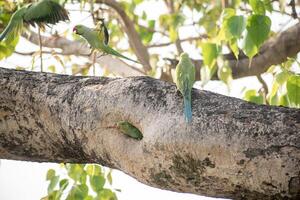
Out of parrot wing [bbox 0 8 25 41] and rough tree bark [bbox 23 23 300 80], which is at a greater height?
rough tree bark [bbox 23 23 300 80]

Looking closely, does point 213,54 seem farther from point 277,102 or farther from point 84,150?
point 84,150

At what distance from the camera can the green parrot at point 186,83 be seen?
970 mm

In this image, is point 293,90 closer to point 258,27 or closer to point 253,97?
point 258,27

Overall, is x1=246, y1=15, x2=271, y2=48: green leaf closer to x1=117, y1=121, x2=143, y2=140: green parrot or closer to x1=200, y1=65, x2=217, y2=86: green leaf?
x1=200, y1=65, x2=217, y2=86: green leaf

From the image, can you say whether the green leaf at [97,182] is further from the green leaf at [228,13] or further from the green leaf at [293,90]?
the green leaf at [293,90]

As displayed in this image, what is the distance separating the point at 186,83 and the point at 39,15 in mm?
555

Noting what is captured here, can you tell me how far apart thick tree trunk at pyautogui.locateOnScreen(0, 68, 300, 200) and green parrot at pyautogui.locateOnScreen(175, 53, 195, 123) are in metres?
0.01

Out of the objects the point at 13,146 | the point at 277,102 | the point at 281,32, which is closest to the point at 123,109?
the point at 13,146

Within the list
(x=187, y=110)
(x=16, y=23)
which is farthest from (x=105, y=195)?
(x=187, y=110)

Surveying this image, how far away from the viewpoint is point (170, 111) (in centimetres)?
100

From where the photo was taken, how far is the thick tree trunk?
897 mm

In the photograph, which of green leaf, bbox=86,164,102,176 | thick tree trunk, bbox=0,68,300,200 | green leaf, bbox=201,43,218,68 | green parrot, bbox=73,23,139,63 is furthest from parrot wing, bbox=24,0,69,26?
green leaf, bbox=86,164,102,176

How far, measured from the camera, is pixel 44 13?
58.2 inches

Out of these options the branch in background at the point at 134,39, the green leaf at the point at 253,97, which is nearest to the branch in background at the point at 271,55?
the green leaf at the point at 253,97
